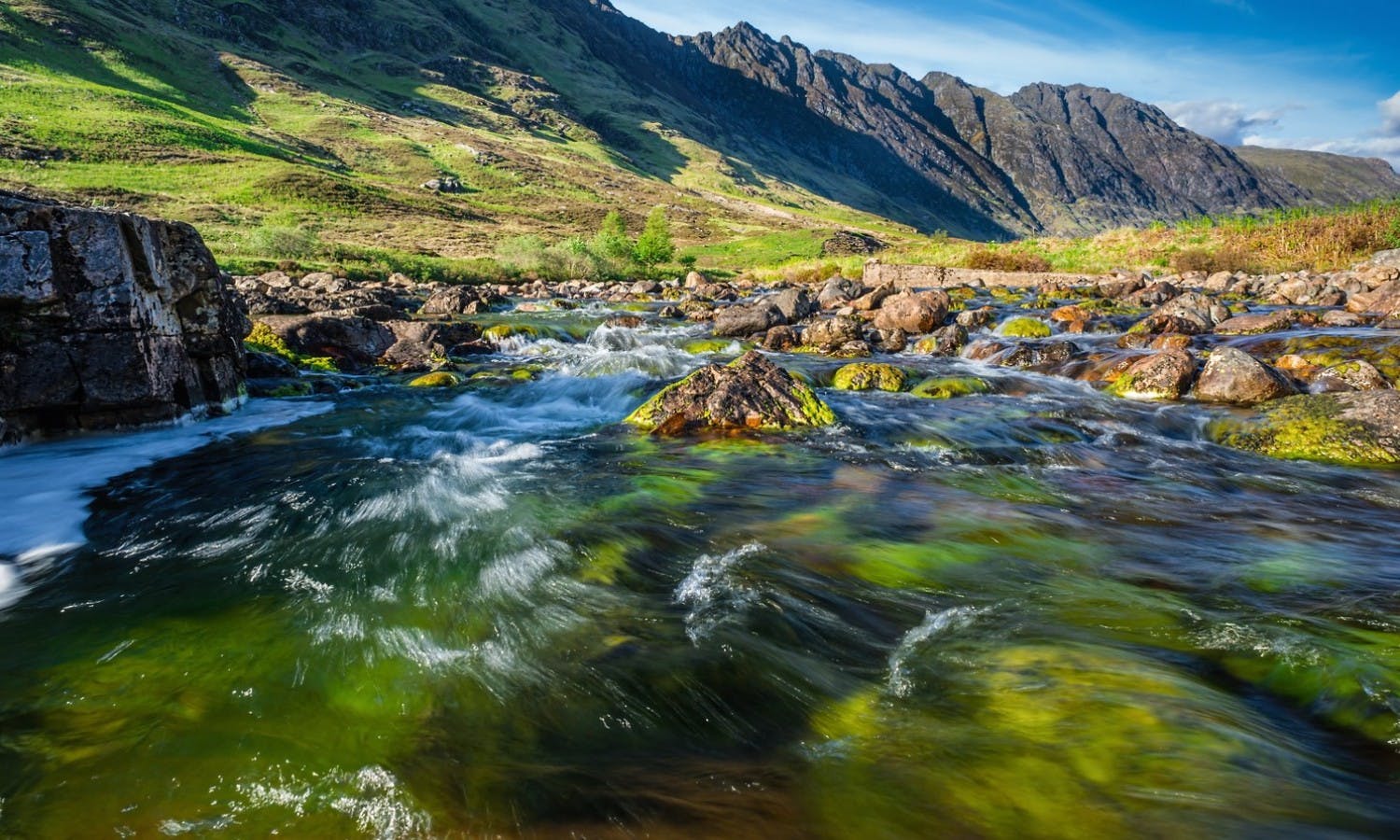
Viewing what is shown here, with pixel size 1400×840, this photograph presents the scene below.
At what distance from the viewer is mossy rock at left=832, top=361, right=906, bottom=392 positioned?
12.5 meters

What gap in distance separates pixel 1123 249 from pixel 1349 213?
9.97 metres

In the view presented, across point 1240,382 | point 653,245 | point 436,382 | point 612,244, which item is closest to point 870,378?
point 1240,382

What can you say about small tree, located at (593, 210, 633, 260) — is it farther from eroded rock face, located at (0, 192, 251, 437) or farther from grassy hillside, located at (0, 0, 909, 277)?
eroded rock face, located at (0, 192, 251, 437)

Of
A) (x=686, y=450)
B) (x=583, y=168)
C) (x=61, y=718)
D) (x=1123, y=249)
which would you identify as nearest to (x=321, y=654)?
(x=61, y=718)

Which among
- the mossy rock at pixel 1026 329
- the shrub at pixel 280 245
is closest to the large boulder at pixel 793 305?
the mossy rock at pixel 1026 329

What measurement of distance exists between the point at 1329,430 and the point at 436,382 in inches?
573

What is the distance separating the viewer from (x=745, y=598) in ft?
13.4

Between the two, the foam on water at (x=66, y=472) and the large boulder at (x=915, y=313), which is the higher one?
the large boulder at (x=915, y=313)

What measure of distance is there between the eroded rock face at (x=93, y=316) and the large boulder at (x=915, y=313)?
53.9 feet

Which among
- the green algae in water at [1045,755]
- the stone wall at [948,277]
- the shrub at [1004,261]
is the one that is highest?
the shrub at [1004,261]

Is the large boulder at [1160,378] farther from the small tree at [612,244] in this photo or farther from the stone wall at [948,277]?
the small tree at [612,244]

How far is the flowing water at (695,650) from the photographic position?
7.52 feet

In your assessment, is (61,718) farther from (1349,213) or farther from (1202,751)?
(1349,213)

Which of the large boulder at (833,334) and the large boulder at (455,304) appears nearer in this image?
the large boulder at (833,334)
